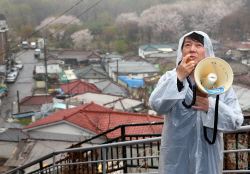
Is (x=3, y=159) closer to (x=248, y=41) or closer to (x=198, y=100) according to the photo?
(x=198, y=100)

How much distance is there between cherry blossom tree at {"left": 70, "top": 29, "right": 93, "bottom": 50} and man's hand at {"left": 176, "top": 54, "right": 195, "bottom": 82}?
22.1 m

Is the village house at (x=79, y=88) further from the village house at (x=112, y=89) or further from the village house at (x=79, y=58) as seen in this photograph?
the village house at (x=79, y=58)

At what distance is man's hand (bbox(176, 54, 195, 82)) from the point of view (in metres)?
0.72

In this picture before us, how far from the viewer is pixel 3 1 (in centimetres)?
2461

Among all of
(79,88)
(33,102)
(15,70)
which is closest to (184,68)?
(33,102)

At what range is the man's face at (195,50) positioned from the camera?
2.52ft

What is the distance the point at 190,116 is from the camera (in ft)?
2.48

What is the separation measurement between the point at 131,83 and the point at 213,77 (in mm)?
11495

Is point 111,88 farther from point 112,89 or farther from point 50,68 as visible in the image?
point 50,68

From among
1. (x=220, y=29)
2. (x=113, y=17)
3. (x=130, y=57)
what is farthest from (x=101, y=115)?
(x=113, y=17)

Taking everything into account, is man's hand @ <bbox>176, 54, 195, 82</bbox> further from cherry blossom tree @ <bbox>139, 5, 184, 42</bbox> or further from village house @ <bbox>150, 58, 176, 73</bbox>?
cherry blossom tree @ <bbox>139, 5, 184, 42</bbox>

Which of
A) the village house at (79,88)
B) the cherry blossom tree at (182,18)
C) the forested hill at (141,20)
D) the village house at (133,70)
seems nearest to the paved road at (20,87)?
the village house at (79,88)

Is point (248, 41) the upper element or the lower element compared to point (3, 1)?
lower

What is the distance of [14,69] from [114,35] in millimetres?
9701
